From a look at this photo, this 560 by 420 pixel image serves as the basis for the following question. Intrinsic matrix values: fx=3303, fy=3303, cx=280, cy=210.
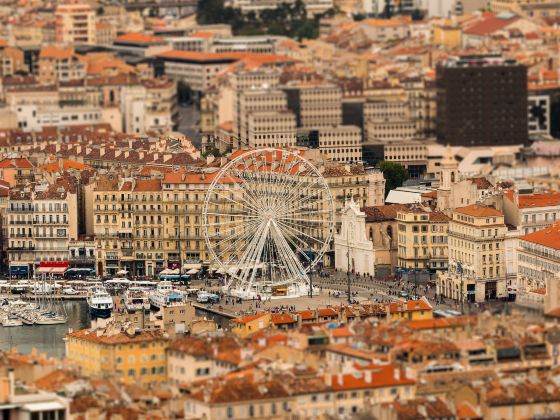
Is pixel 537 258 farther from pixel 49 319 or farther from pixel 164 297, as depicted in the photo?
pixel 49 319

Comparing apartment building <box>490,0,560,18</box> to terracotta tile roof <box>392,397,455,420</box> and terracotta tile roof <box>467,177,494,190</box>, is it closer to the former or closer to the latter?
terracotta tile roof <box>467,177,494,190</box>

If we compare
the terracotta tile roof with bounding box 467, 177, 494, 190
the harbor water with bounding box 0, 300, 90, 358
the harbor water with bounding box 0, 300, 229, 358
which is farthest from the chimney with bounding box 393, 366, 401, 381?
the terracotta tile roof with bounding box 467, 177, 494, 190

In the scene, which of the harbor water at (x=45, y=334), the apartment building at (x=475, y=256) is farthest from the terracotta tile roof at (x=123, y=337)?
the apartment building at (x=475, y=256)

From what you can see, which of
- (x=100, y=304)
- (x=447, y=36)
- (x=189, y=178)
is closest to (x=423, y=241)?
(x=189, y=178)

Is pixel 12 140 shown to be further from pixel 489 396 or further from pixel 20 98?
pixel 489 396

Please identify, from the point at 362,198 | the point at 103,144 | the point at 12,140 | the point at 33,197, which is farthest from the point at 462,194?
the point at 12,140

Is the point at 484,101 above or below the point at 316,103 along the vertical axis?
above
